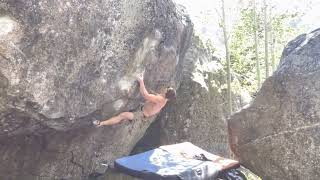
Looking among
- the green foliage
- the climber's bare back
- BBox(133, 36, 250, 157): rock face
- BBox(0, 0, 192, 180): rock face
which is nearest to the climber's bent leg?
BBox(0, 0, 192, 180): rock face

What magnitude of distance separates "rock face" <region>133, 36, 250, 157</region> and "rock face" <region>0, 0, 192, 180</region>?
79.0 inches

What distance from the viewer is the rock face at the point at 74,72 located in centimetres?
877

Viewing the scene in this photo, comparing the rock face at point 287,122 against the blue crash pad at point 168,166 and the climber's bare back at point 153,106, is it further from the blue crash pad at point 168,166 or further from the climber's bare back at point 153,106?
the climber's bare back at point 153,106

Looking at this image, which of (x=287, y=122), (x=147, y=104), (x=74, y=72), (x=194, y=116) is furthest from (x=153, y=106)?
(x=194, y=116)

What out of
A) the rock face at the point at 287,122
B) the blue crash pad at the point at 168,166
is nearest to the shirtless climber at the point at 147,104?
the blue crash pad at the point at 168,166

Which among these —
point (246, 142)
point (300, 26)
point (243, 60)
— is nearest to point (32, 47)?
point (246, 142)

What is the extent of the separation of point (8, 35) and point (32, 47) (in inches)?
A: 20.7

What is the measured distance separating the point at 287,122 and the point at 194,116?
6.40 metres

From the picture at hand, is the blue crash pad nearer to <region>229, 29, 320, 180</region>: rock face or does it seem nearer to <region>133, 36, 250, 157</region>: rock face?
<region>229, 29, 320, 180</region>: rock face

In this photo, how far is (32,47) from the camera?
28.9 feet

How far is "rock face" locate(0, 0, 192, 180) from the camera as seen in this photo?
28.8ft

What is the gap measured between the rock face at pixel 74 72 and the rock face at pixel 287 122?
2.76 metres

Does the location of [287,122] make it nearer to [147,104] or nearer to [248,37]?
[147,104]

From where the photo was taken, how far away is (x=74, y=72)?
952 cm
